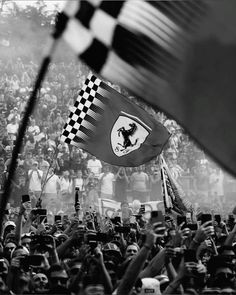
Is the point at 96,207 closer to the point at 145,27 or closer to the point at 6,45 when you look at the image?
the point at 145,27

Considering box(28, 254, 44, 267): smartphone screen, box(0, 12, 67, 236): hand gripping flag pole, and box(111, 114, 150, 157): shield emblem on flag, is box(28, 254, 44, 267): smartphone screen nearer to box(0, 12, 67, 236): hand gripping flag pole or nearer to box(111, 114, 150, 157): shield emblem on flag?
box(0, 12, 67, 236): hand gripping flag pole

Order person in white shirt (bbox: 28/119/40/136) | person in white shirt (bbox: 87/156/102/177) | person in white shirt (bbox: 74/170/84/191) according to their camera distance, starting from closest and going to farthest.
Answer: person in white shirt (bbox: 74/170/84/191), person in white shirt (bbox: 87/156/102/177), person in white shirt (bbox: 28/119/40/136)

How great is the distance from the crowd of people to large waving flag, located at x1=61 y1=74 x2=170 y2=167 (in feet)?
2.46

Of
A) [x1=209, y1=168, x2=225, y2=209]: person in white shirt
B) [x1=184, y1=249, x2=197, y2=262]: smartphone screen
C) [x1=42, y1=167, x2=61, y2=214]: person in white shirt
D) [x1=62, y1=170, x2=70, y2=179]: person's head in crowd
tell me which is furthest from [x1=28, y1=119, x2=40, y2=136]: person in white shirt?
[x1=184, y1=249, x2=197, y2=262]: smartphone screen

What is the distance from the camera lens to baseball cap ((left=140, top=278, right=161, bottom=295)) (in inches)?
260

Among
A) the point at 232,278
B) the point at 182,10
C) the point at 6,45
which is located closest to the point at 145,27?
the point at 182,10

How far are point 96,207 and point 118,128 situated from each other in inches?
194

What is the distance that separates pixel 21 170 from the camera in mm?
17734

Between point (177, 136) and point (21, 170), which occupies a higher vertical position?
point (177, 136)

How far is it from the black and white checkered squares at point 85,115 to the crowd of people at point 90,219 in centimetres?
79

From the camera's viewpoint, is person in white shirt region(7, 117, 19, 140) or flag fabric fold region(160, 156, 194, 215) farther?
person in white shirt region(7, 117, 19, 140)

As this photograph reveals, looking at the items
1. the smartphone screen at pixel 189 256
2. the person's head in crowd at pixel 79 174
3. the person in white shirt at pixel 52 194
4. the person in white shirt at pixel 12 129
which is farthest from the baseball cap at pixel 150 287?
the person in white shirt at pixel 12 129

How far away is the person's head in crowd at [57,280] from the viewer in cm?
614

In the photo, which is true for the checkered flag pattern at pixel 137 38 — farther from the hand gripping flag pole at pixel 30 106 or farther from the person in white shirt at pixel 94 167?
the person in white shirt at pixel 94 167
